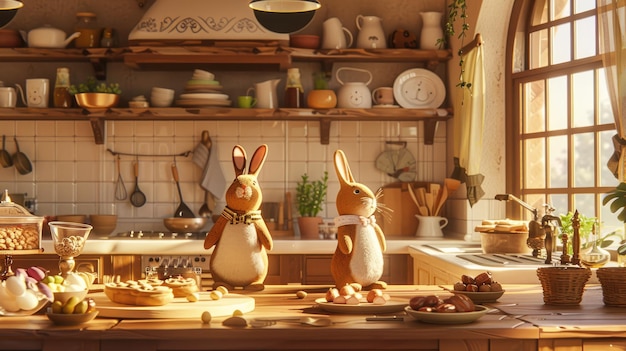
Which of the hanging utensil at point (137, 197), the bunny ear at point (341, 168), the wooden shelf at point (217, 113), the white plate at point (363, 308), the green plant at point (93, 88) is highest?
the green plant at point (93, 88)

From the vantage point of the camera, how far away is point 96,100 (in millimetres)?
4855

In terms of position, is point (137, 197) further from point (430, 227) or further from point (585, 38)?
point (585, 38)

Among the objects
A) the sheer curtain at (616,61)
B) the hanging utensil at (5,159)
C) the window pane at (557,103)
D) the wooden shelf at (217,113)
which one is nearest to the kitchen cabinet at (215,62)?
the wooden shelf at (217,113)

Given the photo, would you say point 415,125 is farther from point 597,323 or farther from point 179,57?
point 597,323

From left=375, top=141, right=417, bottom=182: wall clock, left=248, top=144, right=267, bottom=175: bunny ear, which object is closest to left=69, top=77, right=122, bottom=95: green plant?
left=375, top=141, right=417, bottom=182: wall clock

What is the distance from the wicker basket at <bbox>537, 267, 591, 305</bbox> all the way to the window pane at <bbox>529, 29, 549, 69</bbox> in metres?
2.26

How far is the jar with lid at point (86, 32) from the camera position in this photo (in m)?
4.98

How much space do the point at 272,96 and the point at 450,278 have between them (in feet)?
5.95

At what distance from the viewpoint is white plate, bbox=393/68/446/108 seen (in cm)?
507

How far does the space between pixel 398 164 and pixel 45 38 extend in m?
2.30

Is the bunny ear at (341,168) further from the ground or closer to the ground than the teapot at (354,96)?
closer to the ground

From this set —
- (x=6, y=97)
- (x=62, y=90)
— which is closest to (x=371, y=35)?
(x=62, y=90)

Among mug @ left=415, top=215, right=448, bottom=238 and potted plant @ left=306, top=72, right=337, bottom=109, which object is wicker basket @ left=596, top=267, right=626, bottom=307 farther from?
potted plant @ left=306, top=72, right=337, bottom=109

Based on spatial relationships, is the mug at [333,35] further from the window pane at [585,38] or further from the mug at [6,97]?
the mug at [6,97]
